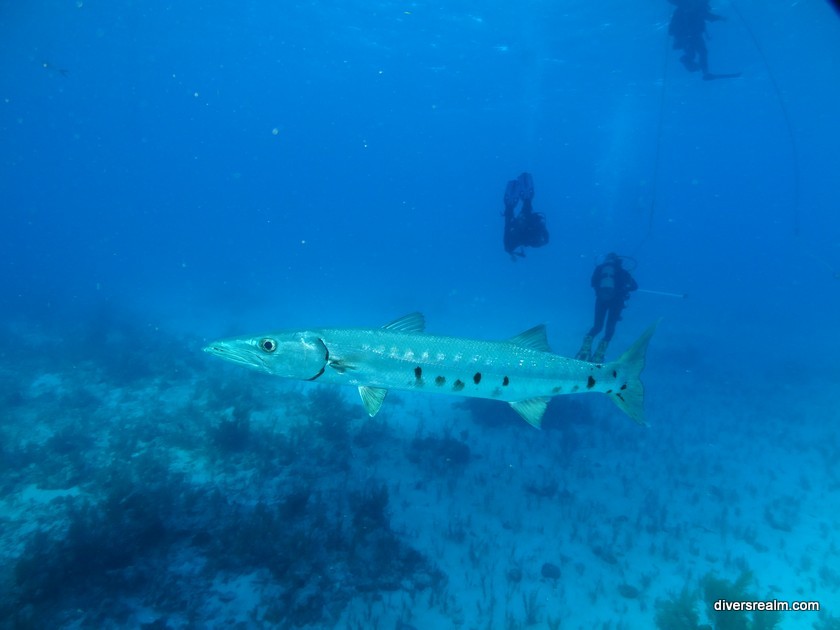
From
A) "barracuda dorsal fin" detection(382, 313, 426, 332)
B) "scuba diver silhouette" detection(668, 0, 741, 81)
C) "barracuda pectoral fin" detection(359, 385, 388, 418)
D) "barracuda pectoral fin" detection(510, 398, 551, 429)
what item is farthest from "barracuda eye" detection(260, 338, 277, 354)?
"scuba diver silhouette" detection(668, 0, 741, 81)

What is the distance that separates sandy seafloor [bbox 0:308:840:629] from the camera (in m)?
6.31

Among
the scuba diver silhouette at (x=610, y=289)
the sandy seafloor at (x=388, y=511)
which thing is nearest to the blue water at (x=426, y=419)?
the sandy seafloor at (x=388, y=511)

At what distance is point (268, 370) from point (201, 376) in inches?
515

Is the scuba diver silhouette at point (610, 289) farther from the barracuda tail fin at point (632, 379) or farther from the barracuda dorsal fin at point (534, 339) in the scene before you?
the barracuda dorsal fin at point (534, 339)

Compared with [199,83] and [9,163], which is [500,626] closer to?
[199,83]

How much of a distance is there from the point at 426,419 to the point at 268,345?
955cm

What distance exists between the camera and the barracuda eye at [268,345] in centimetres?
402

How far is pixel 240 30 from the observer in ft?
129

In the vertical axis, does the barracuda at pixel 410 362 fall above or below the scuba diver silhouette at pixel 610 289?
below

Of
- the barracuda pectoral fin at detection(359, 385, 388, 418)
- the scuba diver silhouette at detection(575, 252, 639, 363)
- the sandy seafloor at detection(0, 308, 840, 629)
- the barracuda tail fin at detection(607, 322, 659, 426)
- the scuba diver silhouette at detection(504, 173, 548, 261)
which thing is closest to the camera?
the barracuda pectoral fin at detection(359, 385, 388, 418)

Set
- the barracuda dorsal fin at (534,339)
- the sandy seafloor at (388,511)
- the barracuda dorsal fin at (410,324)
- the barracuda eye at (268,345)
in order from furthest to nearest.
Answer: the sandy seafloor at (388,511)
the barracuda dorsal fin at (534,339)
the barracuda dorsal fin at (410,324)
the barracuda eye at (268,345)

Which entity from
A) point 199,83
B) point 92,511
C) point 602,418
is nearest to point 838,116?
point 602,418

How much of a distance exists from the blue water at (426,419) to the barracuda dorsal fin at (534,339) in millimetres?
4531

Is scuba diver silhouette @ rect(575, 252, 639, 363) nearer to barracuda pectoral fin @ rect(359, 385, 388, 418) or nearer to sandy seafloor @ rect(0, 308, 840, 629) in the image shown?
sandy seafloor @ rect(0, 308, 840, 629)
